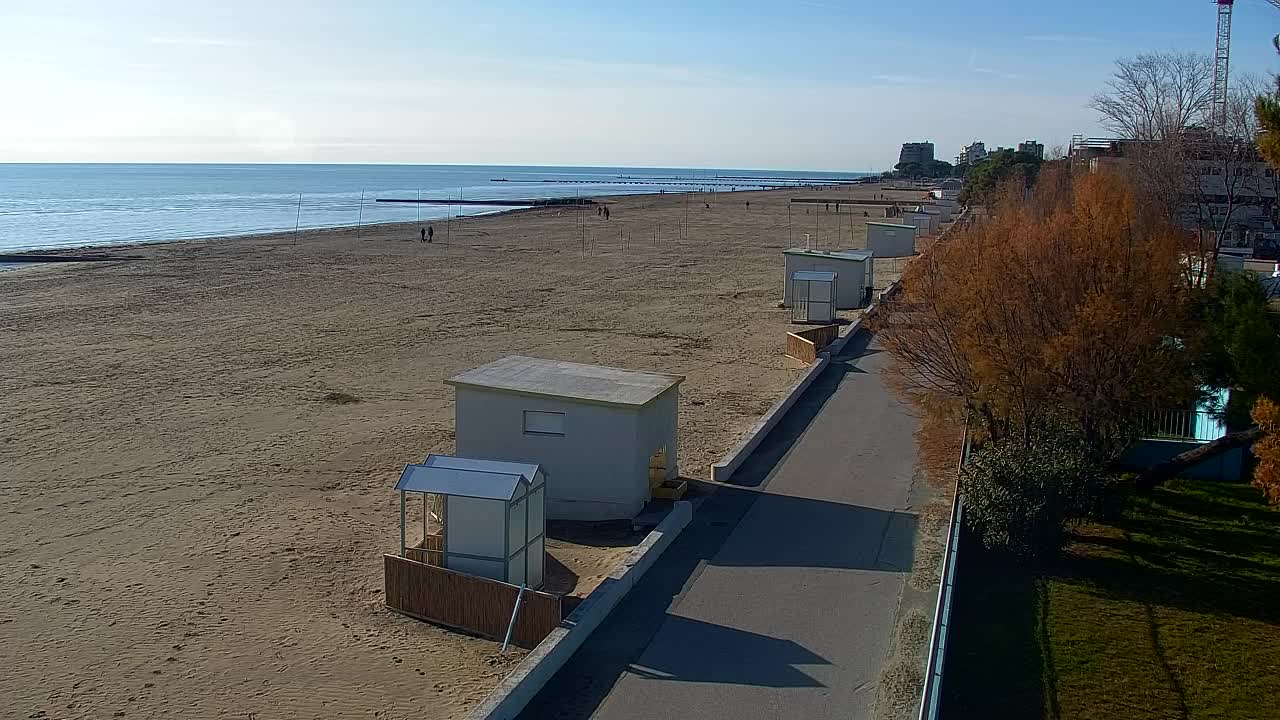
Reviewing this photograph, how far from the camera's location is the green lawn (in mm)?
11094

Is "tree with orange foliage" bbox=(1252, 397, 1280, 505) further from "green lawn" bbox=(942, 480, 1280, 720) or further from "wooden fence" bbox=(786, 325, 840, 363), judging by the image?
"wooden fence" bbox=(786, 325, 840, 363)

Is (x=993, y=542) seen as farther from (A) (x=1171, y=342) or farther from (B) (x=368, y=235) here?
(B) (x=368, y=235)

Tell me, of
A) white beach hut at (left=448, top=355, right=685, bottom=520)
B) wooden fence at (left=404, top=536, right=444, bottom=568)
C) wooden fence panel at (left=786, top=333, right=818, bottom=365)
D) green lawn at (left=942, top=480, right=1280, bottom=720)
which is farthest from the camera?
wooden fence panel at (left=786, top=333, right=818, bottom=365)

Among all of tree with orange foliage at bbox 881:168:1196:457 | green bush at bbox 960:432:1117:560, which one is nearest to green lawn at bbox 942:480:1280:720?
green bush at bbox 960:432:1117:560

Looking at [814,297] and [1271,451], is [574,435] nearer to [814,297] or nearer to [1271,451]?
[1271,451]

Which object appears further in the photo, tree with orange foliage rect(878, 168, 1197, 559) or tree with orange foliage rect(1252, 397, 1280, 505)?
tree with orange foliage rect(878, 168, 1197, 559)

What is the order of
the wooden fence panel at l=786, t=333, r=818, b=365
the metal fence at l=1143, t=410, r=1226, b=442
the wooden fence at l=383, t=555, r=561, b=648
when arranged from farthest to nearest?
the wooden fence panel at l=786, t=333, r=818, b=365 → the metal fence at l=1143, t=410, r=1226, b=442 → the wooden fence at l=383, t=555, r=561, b=648

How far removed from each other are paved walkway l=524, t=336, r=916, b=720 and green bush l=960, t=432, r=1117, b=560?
1.00 m

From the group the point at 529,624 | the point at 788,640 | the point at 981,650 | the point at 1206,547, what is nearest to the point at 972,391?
the point at 1206,547

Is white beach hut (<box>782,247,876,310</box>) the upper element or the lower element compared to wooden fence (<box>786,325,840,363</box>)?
upper

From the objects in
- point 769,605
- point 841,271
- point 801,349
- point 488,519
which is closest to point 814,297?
point 841,271

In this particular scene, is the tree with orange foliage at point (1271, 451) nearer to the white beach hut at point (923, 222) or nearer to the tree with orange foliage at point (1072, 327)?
the tree with orange foliage at point (1072, 327)

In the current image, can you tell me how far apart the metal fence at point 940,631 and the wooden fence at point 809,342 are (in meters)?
11.7

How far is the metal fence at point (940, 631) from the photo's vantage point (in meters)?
8.77
